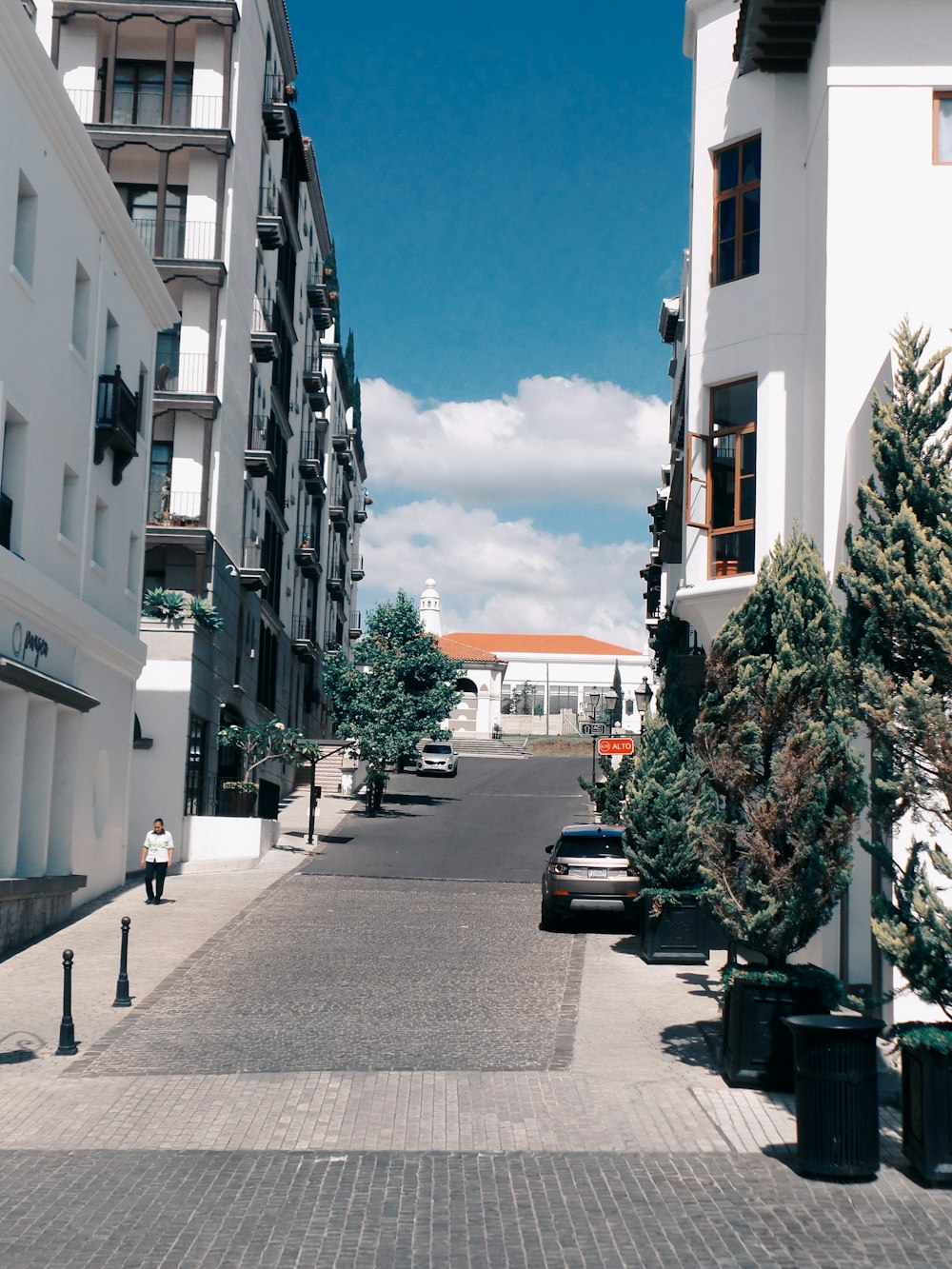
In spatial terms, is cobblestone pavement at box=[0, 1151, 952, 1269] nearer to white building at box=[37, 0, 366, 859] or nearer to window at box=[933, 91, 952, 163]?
window at box=[933, 91, 952, 163]

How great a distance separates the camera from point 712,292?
1709 centimetres

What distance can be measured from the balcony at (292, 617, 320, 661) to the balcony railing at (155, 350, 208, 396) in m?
18.5

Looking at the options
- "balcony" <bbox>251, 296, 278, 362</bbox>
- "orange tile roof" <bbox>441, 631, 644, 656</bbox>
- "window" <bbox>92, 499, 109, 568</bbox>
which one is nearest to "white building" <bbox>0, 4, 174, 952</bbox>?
"window" <bbox>92, 499, 109, 568</bbox>

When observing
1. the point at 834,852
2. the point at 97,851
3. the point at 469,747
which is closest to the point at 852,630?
the point at 834,852

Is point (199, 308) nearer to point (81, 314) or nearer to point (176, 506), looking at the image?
point (176, 506)

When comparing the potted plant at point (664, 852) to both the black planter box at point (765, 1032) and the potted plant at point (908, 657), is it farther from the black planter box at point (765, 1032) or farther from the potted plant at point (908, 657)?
the potted plant at point (908, 657)

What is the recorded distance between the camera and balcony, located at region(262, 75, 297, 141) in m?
41.5

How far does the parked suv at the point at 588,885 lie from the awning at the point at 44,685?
745 centimetres

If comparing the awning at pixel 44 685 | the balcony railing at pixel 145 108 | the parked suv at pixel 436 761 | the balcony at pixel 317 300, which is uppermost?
the balcony at pixel 317 300

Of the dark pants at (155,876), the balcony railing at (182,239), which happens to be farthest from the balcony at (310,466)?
the dark pants at (155,876)

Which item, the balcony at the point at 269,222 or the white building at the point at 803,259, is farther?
the balcony at the point at 269,222

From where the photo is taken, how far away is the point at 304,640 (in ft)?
175

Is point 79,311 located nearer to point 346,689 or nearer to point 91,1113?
point 91,1113

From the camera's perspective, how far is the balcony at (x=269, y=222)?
40.4 m
